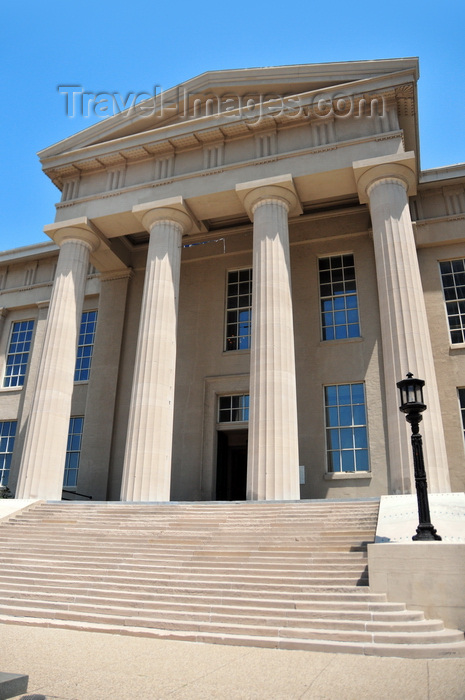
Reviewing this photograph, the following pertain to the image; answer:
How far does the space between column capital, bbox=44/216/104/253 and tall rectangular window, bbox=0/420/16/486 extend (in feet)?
33.2

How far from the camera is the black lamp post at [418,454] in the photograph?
8.70m

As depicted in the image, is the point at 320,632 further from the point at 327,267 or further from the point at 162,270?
the point at 327,267

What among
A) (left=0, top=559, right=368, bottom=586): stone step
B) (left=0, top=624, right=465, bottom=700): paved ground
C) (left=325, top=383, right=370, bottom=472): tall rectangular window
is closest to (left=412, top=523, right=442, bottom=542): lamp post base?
(left=0, top=559, right=368, bottom=586): stone step

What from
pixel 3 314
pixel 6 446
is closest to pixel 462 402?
pixel 6 446

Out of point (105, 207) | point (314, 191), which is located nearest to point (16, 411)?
point (105, 207)

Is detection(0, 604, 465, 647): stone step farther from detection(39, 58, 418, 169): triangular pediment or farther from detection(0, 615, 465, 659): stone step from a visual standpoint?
detection(39, 58, 418, 169): triangular pediment

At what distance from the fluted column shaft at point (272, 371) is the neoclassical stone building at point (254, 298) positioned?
62mm

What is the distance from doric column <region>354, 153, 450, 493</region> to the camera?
14219mm

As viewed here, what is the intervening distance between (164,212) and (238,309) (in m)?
5.56

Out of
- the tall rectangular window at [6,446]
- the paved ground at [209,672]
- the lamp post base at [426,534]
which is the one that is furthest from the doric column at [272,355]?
the tall rectangular window at [6,446]

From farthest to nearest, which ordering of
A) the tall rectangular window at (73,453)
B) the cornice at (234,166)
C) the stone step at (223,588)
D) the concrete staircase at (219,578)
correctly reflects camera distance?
the tall rectangular window at (73,453) < the cornice at (234,166) < the stone step at (223,588) < the concrete staircase at (219,578)

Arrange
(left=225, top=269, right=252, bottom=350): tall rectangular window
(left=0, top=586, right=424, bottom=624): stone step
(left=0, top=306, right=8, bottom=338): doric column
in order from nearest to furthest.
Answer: (left=0, top=586, right=424, bottom=624): stone step, (left=225, top=269, right=252, bottom=350): tall rectangular window, (left=0, top=306, right=8, bottom=338): doric column

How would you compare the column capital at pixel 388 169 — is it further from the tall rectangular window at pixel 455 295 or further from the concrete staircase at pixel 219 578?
the concrete staircase at pixel 219 578

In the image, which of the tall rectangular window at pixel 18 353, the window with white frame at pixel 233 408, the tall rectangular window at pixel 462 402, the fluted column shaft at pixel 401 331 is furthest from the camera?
the tall rectangular window at pixel 18 353
